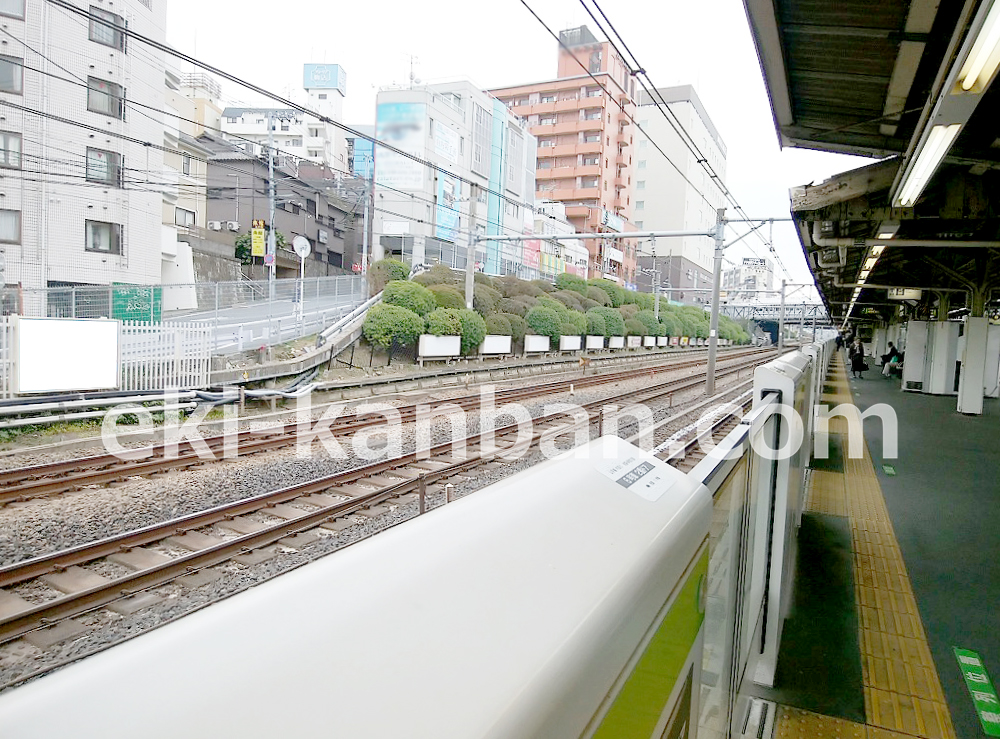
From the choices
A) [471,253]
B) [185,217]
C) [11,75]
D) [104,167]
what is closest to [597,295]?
[471,253]

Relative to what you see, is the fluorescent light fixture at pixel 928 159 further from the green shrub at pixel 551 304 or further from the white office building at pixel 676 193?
the white office building at pixel 676 193

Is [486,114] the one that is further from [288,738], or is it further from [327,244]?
[288,738]

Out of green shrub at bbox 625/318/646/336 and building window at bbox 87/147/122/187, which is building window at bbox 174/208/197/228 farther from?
green shrub at bbox 625/318/646/336

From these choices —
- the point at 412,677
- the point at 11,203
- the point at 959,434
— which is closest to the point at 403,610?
the point at 412,677

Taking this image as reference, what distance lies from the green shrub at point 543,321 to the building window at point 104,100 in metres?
15.1

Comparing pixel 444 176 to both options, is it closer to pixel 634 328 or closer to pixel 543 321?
pixel 634 328

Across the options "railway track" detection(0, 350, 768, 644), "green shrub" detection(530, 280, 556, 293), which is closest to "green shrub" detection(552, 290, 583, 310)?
"green shrub" detection(530, 280, 556, 293)

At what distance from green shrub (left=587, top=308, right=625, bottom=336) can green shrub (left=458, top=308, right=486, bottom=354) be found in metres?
11.6

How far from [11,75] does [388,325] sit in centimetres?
1033

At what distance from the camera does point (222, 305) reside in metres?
19.3

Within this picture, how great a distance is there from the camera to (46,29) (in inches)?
604

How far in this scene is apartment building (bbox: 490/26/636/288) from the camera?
5738 centimetres

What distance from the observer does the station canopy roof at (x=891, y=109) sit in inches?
138

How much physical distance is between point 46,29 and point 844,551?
Answer: 64.4 ft
